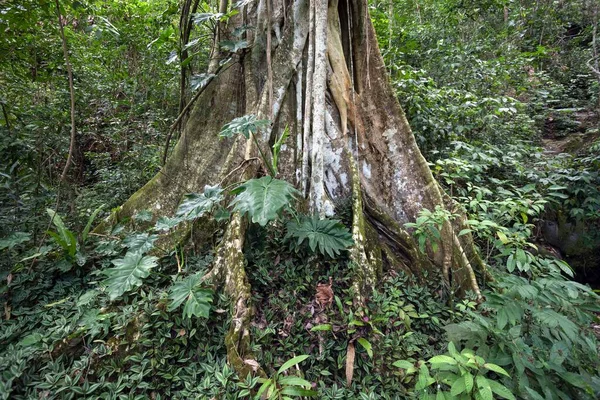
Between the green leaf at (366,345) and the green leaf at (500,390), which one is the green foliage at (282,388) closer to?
the green leaf at (366,345)

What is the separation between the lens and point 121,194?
460cm

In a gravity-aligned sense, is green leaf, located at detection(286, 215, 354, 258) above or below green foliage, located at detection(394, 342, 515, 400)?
above

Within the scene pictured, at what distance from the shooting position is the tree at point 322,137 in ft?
10.4

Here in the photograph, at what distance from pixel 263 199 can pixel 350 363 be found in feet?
4.28

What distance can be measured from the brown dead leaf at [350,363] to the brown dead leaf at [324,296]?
354 millimetres

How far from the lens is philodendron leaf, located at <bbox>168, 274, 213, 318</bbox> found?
2.14 meters

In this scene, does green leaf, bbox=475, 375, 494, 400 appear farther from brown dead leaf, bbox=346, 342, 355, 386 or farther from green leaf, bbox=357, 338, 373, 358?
brown dead leaf, bbox=346, 342, 355, 386

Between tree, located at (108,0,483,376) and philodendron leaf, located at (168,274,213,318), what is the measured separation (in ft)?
1.40

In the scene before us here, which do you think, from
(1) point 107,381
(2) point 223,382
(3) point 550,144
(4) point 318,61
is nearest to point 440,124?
(4) point 318,61

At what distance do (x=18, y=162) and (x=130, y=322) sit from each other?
2701 millimetres

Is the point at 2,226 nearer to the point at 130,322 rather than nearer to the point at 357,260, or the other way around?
the point at 130,322

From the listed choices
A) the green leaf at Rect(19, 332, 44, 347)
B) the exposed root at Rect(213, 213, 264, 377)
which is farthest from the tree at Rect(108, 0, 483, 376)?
the green leaf at Rect(19, 332, 44, 347)

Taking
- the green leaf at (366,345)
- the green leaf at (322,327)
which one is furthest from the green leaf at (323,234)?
the green leaf at (366,345)

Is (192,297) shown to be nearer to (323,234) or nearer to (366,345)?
(323,234)
